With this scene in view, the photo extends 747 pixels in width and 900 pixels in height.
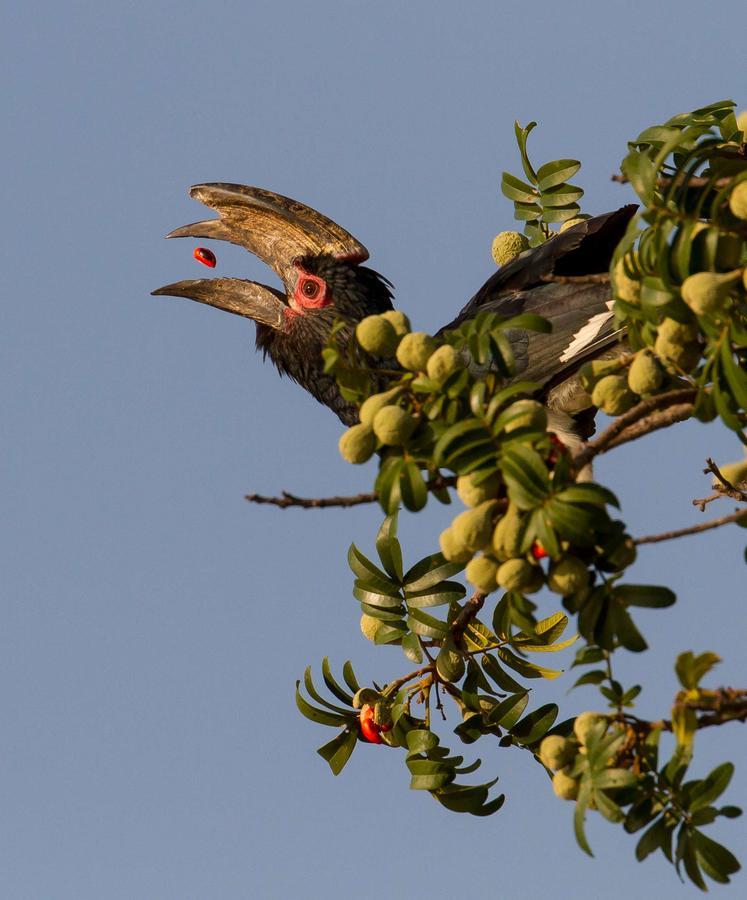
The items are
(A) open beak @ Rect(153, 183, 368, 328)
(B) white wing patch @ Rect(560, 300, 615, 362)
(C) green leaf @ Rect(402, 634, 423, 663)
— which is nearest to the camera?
(C) green leaf @ Rect(402, 634, 423, 663)

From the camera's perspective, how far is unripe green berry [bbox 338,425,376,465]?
2.89 m

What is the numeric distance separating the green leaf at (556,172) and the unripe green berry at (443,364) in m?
2.30

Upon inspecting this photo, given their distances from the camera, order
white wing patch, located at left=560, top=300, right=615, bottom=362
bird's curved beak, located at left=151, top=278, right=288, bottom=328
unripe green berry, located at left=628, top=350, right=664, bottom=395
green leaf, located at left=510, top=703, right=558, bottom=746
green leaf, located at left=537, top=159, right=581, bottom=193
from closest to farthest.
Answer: unripe green berry, located at left=628, top=350, right=664, bottom=395 < green leaf, located at left=510, top=703, right=558, bottom=746 < green leaf, located at left=537, top=159, right=581, bottom=193 < white wing patch, located at left=560, top=300, right=615, bottom=362 < bird's curved beak, located at left=151, top=278, right=288, bottom=328

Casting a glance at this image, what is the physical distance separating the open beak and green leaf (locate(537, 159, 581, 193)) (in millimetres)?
1608

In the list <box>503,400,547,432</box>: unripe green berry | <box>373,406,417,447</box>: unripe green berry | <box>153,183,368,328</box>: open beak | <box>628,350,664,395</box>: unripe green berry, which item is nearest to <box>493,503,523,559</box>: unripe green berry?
<box>503,400,547,432</box>: unripe green berry

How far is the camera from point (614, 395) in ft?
10.0

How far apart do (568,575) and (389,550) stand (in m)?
1.17

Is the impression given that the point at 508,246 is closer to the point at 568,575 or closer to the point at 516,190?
the point at 516,190

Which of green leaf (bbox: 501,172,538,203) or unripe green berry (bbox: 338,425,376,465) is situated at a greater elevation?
green leaf (bbox: 501,172,538,203)

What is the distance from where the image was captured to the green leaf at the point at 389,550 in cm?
377

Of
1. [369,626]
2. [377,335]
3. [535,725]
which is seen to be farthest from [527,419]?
[369,626]

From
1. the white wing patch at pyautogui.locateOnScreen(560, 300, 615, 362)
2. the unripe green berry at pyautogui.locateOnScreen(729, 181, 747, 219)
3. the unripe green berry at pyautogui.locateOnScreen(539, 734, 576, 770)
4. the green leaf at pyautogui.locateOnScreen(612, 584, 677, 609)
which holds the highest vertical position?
the white wing patch at pyautogui.locateOnScreen(560, 300, 615, 362)

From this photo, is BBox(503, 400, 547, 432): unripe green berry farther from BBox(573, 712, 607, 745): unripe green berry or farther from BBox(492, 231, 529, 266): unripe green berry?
BBox(492, 231, 529, 266): unripe green berry

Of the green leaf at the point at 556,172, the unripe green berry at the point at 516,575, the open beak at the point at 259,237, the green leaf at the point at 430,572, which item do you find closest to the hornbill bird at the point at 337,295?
the open beak at the point at 259,237
